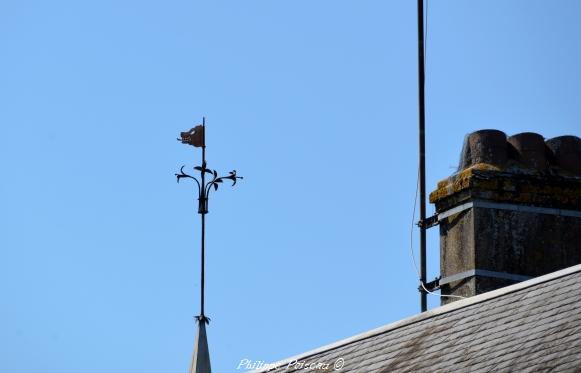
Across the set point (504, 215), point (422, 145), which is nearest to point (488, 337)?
point (504, 215)

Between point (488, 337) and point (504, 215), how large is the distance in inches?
111

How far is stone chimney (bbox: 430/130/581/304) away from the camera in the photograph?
43.7 ft

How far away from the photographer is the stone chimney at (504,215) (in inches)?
525

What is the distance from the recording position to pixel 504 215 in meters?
13.5

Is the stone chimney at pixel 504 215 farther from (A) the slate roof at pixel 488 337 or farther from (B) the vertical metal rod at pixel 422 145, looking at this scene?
(A) the slate roof at pixel 488 337

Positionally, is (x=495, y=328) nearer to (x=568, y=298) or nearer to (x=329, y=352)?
(x=568, y=298)

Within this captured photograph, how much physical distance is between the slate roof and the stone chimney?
1.02 meters

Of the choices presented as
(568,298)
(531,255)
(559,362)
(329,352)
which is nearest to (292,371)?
(329,352)

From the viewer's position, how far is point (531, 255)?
1348 centimetres

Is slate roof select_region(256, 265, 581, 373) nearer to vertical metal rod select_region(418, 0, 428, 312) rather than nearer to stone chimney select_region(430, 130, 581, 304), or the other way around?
stone chimney select_region(430, 130, 581, 304)

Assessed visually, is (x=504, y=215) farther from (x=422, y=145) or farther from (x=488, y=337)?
(x=488, y=337)

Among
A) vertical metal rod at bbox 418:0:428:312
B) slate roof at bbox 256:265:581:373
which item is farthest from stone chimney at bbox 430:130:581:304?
slate roof at bbox 256:265:581:373

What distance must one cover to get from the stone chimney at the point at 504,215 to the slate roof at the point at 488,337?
1.02m

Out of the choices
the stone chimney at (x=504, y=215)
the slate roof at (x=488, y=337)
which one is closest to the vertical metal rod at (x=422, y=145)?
the stone chimney at (x=504, y=215)
